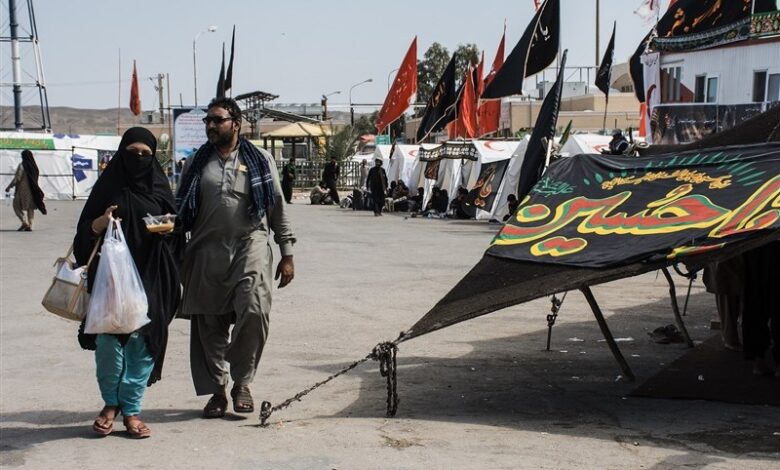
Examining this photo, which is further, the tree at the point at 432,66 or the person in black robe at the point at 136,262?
the tree at the point at 432,66

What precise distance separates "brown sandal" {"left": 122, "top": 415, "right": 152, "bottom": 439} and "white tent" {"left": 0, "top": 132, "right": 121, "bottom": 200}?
39197 mm

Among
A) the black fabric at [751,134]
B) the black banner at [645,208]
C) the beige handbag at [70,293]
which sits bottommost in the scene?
the beige handbag at [70,293]

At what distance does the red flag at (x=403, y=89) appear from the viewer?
33875mm

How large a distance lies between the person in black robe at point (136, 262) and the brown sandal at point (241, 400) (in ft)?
1.54

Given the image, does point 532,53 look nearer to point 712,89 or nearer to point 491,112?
point 712,89

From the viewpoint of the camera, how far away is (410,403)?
6863 millimetres

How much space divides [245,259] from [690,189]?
8.91 feet

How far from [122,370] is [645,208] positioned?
3.22 m

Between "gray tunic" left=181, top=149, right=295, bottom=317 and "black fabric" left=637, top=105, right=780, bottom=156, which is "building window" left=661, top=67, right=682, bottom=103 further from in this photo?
"gray tunic" left=181, top=149, right=295, bottom=317

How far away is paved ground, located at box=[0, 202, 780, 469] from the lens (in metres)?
5.55

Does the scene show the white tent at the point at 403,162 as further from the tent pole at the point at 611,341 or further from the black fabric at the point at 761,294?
the black fabric at the point at 761,294

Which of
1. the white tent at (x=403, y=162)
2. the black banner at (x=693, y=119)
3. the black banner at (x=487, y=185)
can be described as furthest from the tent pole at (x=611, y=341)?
the white tent at (x=403, y=162)

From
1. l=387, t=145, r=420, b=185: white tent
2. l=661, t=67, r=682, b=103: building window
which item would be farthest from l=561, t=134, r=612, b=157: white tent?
l=387, t=145, r=420, b=185: white tent

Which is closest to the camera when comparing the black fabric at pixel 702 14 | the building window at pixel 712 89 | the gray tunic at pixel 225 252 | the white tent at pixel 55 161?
the gray tunic at pixel 225 252
